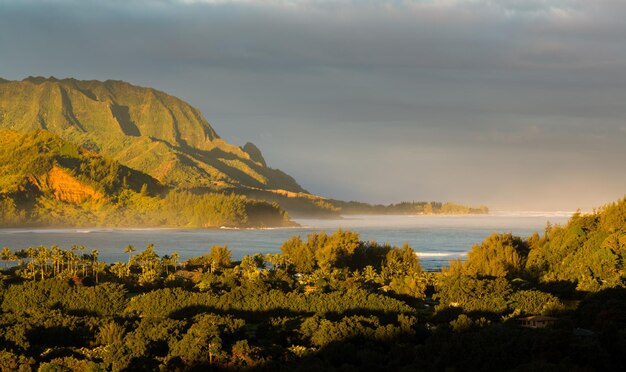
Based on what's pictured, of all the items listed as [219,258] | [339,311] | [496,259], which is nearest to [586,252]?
[496,259]

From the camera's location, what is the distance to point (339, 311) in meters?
103

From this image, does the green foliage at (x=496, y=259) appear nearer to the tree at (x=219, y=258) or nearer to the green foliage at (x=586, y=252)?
the green foliage at (x=586, y=252)

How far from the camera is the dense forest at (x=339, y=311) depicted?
69375 mm

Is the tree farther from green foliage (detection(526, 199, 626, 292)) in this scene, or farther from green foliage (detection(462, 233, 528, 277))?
green foliage (detection(526, 199, 626, 292))

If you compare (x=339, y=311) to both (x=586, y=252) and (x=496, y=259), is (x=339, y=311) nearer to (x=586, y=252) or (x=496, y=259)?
(x=496, y=259)

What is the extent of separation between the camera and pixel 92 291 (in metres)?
118

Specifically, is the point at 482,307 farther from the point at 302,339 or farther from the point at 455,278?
the point at 302,339

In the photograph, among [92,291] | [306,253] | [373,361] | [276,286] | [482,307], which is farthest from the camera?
[306,253]

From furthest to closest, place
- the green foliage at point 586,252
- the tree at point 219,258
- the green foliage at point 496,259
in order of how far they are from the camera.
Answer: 1. the tree at point 219,258
2. the green foliage at point 496,259
3. the green foliage at point 586,252

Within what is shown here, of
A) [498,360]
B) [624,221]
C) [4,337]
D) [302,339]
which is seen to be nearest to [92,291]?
[4,337]

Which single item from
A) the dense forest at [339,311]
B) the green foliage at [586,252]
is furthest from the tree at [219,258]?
the green foliage at [586,252]

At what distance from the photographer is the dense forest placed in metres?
69.4

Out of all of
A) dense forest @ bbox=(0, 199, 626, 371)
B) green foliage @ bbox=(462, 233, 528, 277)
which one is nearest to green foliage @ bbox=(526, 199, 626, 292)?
dense forest @ bbox=(0, 199, 626, 371)

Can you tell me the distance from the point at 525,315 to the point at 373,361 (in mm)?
31487
